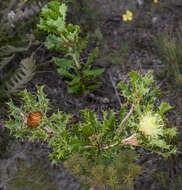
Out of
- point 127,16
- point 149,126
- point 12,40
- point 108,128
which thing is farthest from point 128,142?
point 127,16

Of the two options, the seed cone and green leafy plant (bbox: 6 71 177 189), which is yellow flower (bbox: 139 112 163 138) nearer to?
green leafy plant (bbox: 6 71 177 189)

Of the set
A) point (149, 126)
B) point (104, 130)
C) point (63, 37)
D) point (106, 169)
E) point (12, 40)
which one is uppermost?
point (63, 37)

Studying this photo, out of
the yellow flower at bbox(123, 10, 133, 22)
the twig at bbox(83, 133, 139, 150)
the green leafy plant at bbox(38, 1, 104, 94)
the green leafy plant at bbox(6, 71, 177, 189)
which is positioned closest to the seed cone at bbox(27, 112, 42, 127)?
the green leafy plant at bbox(6, 71, 177, 189)

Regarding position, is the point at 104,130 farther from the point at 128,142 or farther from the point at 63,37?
the point at 63,37

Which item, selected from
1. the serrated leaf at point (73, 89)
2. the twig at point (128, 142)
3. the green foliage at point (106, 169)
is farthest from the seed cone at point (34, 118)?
the serrated leaf at point (73, 89)

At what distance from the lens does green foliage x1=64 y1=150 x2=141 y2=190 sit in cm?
161

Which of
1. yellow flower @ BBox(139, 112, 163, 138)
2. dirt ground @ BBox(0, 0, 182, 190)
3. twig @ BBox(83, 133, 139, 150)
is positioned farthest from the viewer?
dirt ground @ BBox(0, 0, 182, 190)

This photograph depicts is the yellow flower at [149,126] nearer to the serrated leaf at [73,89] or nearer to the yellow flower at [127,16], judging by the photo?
the serrated leaf at [73,89]

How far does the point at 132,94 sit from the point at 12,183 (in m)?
1.32

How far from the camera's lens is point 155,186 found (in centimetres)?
202

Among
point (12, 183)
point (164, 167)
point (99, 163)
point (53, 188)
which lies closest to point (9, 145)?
point (12, 183)

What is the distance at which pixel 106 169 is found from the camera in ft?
5.43

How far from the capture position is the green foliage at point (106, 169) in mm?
1611

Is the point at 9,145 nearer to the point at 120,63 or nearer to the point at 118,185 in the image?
the point at 118,185
